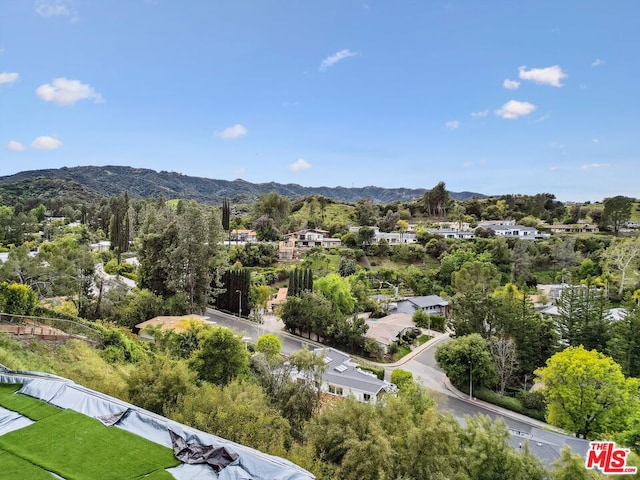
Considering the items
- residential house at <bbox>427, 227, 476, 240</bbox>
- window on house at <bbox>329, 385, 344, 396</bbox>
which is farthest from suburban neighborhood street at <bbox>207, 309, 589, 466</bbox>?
residential house at <bbox>427, 227, 476, 240</bbox>

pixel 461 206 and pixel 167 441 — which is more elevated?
pixel 461 206

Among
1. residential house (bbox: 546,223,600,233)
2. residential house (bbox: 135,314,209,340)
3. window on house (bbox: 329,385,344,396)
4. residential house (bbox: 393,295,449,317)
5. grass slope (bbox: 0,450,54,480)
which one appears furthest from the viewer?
residential house (bbox: 546,223,600,233)

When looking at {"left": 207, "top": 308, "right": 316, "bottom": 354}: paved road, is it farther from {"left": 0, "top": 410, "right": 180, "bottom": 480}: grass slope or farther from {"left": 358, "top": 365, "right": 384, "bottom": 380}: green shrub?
{"left": 0, "top": 410, "right": 180, "bottom": 480}: grass slope

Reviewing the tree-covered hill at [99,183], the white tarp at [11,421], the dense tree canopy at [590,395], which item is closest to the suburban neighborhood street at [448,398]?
the dense tree canopy at [590,395]

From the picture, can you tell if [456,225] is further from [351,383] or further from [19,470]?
[19,470]

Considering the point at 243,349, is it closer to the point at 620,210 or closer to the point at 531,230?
the point at 531,230

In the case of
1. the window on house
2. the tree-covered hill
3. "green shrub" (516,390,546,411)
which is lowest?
"green shrub" (516,390,546,411)

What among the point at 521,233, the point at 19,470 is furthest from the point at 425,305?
the point at 19,470

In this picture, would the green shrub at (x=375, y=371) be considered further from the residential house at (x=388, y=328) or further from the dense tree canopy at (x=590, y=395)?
the dense tree canopy at (x=590, y=395)

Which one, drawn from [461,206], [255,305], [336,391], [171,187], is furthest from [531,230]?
[171,187]
